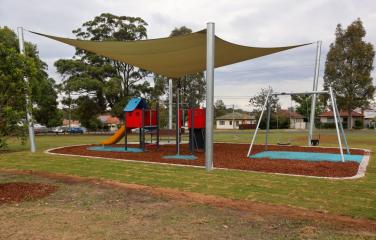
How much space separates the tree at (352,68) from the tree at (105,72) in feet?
84.1

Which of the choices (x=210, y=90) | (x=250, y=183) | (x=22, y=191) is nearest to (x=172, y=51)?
(x=210, y=90)

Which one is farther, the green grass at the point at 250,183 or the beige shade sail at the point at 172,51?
the beige shade sail at the point at 172,51

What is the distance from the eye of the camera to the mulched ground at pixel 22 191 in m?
5.82

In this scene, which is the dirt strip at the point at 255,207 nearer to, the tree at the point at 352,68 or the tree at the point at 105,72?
the tree at the point at 105,72

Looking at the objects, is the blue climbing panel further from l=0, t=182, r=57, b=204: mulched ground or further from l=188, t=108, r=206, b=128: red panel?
l=0, t=182, r=57, b=204: mulched ground

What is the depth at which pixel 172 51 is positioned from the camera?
11344 mm

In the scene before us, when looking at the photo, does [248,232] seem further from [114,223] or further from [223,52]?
[223,52]

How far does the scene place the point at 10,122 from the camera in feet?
20.2

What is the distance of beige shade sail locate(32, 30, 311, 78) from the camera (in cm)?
1012

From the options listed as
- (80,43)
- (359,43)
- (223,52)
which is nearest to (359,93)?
(359,43)

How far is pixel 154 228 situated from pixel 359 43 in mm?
49790

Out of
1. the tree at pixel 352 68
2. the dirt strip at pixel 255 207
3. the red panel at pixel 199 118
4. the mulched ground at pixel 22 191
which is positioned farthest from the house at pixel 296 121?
the mulched ground at pixel 22 191

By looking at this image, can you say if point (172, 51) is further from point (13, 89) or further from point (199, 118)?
point (13, 89)

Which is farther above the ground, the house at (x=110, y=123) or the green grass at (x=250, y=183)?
the house at (x=110, y=123)
